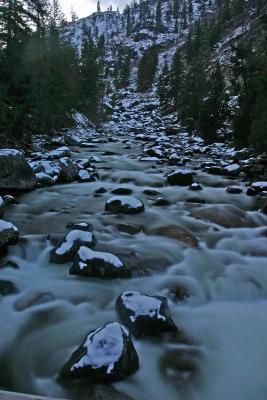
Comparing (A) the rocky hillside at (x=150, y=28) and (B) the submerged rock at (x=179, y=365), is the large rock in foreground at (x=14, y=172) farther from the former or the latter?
(A) the rocky hillside at (x=150, y=28)

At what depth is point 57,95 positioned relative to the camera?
103 feet

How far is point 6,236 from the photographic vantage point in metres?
7.21

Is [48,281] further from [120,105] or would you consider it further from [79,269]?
[120,105]

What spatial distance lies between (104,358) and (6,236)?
4.00 metres

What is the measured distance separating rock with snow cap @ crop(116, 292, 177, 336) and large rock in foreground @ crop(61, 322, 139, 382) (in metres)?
0.61

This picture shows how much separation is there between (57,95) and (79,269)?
27.5 m

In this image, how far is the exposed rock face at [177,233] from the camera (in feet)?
27.2

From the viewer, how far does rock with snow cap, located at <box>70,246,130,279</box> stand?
627cm

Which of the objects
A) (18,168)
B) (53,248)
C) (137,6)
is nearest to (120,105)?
(18,168)

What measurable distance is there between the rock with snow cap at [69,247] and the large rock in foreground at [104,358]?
280cm

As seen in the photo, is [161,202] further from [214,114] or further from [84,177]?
[214,114]

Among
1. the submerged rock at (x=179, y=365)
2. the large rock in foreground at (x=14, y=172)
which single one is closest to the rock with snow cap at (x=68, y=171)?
the large rock in foreground at (x=14, y=172)

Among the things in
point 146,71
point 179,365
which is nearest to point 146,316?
point 179,365

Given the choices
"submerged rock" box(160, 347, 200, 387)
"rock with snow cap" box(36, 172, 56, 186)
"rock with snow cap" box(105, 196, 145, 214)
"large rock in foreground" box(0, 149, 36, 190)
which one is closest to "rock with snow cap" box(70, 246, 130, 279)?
"submerged rock" box(160, 347, 200, 387)
